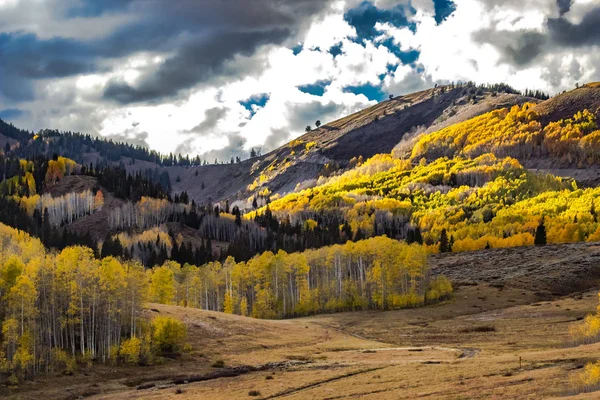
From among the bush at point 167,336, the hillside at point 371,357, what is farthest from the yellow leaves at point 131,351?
the bush at point 167,336

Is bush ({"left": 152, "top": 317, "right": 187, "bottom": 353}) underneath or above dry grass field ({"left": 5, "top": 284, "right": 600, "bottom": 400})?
above

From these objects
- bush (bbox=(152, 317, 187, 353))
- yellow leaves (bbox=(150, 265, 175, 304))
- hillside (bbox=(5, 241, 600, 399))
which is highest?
yellow leaves (bbox=(150, 265, 175, 304))

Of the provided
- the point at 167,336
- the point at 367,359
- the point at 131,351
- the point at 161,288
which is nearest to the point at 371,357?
the point at 367,359

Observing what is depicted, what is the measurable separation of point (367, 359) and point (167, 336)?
30504mm

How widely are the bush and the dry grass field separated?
2.87 metres

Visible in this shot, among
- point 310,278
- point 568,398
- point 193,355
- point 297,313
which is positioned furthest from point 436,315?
point 568,398

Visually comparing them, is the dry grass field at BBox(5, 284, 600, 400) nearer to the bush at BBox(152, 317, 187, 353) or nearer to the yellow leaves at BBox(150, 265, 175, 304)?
the bush at BBox(152, 317, 187, 353)

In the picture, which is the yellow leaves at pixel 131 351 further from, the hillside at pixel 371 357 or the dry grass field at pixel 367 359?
the dry grass field at pixel 367 359

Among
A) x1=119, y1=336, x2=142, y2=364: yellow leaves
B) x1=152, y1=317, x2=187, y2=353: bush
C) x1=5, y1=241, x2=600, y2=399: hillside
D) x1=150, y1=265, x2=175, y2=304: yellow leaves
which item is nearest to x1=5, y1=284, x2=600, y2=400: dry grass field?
x1=5, y1=241, x2=600, y2=399: hillside

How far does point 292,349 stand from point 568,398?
61.8 meters

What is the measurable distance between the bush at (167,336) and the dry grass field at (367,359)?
2.87m

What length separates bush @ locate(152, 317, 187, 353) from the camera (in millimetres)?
89312

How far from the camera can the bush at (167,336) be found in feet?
293

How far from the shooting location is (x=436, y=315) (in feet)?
455
